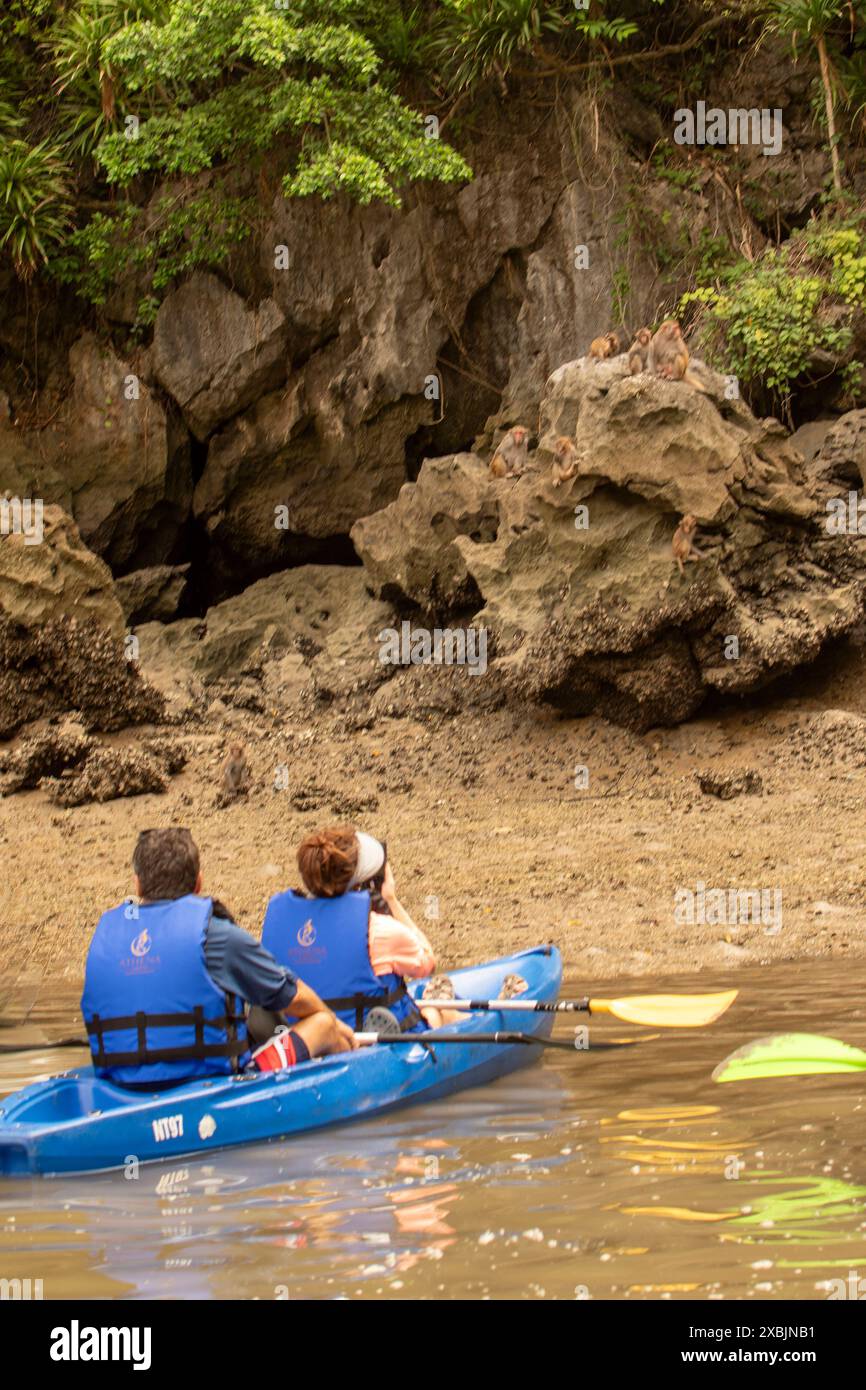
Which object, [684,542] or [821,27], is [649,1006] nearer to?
[684,542]

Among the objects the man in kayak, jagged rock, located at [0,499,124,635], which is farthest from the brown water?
jagged rock, located at [0,499,124,635]

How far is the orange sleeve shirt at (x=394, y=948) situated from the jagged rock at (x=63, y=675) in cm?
756

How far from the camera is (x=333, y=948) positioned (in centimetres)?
672

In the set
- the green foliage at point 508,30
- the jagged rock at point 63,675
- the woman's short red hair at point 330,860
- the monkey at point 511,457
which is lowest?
the woman's short red hair at point 330,860

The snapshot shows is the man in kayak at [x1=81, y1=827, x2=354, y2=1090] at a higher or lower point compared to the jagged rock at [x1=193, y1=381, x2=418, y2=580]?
lower

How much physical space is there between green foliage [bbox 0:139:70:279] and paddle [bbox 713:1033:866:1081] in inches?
513

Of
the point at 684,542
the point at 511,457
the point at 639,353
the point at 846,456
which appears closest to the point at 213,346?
the point at 511,457

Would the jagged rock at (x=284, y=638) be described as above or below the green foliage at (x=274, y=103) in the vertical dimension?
below

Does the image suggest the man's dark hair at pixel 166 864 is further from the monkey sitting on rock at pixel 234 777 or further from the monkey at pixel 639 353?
the monkey at pixel 639 353

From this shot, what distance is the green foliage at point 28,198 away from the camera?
16219mm

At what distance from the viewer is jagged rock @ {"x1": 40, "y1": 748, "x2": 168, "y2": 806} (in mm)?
12664

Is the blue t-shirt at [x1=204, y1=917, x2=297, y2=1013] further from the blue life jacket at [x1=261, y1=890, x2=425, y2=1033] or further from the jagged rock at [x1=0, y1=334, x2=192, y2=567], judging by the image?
the jagged rock at [x1=0, y1=334, x2=192, y2=567]

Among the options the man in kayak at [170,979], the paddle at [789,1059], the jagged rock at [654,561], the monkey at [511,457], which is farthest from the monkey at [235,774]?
the paddle at [789,1059]
